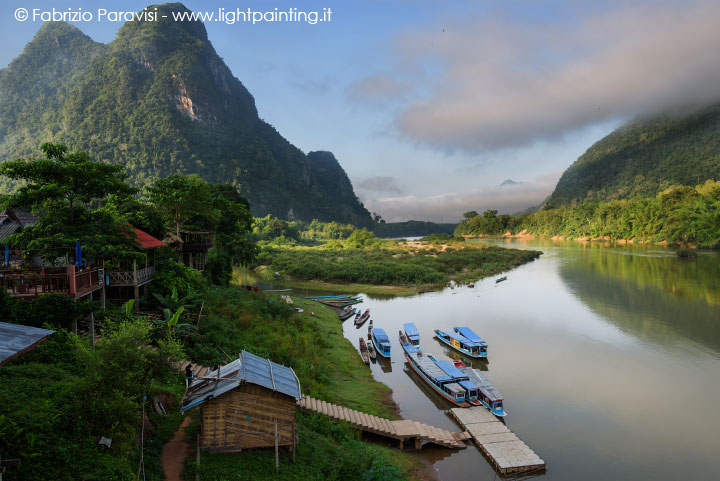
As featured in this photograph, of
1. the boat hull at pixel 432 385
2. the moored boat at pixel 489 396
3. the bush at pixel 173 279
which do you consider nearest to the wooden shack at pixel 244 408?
the boat hull at pixel 432 385

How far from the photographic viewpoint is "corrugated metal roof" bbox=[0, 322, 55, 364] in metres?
6.72

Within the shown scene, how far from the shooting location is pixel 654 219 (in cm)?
9950

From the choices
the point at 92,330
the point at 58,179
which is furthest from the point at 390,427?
the point at 58,179

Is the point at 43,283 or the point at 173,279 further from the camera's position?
the point at 173,279

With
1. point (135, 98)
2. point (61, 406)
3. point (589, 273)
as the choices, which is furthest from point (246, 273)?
point (135, 98)

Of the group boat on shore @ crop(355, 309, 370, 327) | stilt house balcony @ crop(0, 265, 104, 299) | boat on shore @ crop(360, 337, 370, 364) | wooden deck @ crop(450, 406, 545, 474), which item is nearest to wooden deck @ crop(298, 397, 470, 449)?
wooden deck @ crop(450, 406, 545, 474)

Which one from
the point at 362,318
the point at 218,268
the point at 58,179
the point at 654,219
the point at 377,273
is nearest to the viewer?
the point at 58,179

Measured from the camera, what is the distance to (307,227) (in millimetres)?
162500

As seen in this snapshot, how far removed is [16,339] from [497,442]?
50.0 feet

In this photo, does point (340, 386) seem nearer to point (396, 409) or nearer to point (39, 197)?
point (396, 409)

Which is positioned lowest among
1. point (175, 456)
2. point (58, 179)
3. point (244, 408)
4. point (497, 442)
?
point (497, 442)

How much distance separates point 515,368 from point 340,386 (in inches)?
428

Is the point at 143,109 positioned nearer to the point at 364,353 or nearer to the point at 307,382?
the point at 364,353

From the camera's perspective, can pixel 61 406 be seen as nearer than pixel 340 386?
Yes
